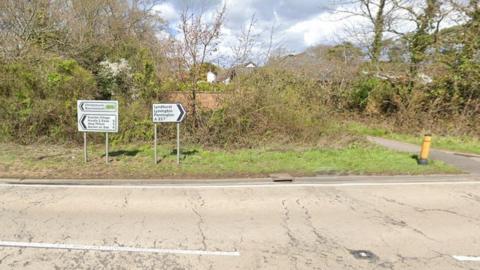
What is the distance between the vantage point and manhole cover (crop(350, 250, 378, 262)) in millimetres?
3869

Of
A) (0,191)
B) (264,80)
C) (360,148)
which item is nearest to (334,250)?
(0,191)

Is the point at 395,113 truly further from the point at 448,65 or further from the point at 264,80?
the point at 264,80

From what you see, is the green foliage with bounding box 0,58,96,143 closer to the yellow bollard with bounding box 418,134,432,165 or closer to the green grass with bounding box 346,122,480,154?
the green grass with bounding box 346,122,480,154

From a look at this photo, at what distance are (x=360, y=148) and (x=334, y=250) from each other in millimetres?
8189

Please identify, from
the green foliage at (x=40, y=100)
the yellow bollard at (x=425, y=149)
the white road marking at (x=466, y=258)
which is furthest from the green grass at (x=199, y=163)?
the white road marking at (x=466, y=258)

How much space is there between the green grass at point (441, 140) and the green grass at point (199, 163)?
3.55 meters

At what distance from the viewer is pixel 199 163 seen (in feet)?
30.3

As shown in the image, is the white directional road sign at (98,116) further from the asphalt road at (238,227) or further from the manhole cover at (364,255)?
the manhole cover at (364,255)

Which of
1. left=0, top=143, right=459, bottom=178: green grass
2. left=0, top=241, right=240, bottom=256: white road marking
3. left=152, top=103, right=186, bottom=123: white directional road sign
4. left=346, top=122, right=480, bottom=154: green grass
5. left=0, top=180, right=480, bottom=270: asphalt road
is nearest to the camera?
left=0, top=180, right=480, bottom=270: asphalt road

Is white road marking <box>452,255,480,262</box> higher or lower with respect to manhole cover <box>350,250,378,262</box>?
higher

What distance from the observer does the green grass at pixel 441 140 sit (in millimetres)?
12484

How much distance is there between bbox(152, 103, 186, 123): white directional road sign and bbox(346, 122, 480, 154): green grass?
8.22m

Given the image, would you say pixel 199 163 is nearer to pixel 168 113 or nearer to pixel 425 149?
pixel 168 113

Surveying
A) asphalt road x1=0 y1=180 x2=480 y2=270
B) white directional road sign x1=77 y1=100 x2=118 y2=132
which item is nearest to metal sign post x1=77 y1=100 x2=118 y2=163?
white directional road sign x1=77 y1=100 x2=118 y2=132
